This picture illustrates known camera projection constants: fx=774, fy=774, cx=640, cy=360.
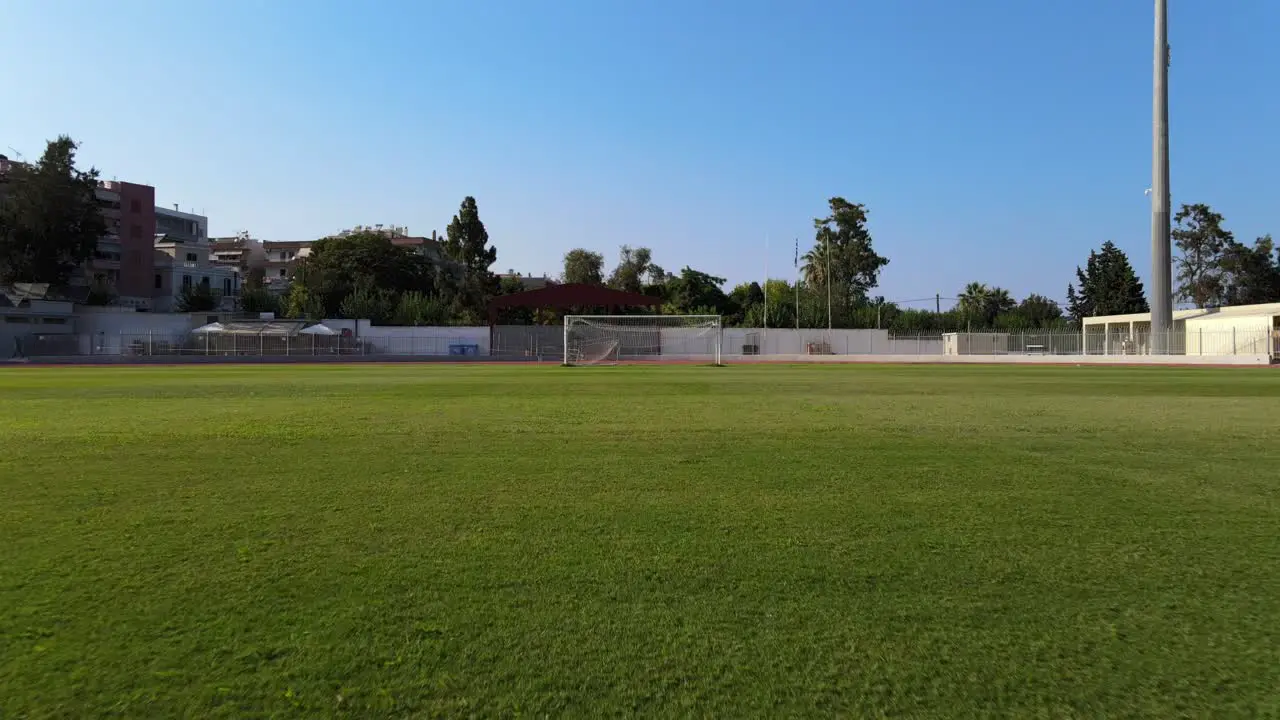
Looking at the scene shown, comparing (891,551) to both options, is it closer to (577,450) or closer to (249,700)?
(249,700)

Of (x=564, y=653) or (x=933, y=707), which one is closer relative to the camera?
(x=933, y=707)

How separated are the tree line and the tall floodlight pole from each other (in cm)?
1307

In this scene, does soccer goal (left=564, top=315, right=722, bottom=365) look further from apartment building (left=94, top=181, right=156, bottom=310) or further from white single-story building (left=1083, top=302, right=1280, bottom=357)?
apartment building (left=94, top=181, right=156, bottom=310)

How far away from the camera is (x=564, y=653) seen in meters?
2.92

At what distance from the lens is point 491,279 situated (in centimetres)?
6925

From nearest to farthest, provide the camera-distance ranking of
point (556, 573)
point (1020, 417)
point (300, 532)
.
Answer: point (556, 573), point (300, 532), point (1020, 417)

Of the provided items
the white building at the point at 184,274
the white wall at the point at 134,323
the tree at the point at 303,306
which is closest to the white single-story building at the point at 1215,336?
the tree at the point at 303,306

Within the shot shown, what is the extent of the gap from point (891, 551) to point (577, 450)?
13.8 ft

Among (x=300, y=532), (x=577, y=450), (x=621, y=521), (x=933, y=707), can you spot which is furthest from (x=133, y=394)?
(x=933, y=707)

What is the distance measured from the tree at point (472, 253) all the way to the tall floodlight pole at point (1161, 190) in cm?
Result: 5082

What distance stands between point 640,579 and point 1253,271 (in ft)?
297

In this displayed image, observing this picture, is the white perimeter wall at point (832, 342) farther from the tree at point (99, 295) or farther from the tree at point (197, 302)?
the tree at point (99, 295)

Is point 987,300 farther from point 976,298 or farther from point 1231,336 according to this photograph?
point 1231,336

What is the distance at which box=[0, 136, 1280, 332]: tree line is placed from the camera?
204 ft
